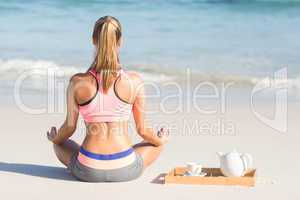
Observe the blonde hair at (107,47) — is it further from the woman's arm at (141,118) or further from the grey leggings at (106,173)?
the grey leggings at (106,173)

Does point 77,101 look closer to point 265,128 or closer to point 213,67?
point 265,128

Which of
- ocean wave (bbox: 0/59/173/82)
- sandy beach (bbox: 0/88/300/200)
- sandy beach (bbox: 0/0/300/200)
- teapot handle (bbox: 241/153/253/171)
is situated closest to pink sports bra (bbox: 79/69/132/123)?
sandy beach (bbox: 0/0/300/200)

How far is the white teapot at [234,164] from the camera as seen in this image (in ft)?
17.0

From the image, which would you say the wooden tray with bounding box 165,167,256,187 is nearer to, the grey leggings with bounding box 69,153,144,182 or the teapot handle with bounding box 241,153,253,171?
the teapot handle with bounding box 241,153,253,171

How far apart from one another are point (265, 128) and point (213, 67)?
4.26m

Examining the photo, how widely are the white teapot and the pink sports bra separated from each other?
2.31ft

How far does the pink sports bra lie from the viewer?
5082mm

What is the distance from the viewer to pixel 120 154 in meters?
5.16

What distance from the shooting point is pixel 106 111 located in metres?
5.12

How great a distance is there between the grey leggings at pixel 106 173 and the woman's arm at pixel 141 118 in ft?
0.50

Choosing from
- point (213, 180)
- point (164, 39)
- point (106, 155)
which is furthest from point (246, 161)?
point (164, 39)

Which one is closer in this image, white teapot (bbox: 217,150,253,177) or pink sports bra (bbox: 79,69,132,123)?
pink sports bra (bbox: 79,69,132,123)

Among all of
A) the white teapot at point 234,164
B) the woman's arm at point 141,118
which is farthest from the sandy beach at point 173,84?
the woman's arm at point 141,118

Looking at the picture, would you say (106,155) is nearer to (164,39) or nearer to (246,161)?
(246,161)
